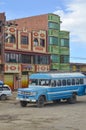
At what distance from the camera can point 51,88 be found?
104ft

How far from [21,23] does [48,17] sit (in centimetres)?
924

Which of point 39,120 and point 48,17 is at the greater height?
point 48,17

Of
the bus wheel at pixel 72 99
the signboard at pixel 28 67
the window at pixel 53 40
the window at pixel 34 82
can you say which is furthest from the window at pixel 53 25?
the window at pixel 34 82

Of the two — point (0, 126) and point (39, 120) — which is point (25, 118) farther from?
point (0, 126)

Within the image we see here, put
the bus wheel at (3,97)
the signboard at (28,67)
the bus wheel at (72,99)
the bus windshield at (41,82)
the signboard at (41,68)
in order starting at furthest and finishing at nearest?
the signboard at (41,68) < the signboard at (28,67) < the bus wheel at (3,97) < the bus wheel at (72,99) < the bus windshield at (41,82)

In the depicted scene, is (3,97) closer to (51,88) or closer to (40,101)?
(51,88)

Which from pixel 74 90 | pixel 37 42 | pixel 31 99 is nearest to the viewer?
pixel 31 99

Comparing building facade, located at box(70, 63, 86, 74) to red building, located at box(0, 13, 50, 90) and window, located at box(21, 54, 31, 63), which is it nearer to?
red building, located at box(0, 13, 50, 90)

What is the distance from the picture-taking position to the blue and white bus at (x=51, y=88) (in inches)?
1200

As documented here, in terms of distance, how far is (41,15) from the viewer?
3024 inches

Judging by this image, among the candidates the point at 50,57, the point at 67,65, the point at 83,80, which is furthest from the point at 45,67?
the point at 83,80

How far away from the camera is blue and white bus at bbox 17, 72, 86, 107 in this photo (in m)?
30.5

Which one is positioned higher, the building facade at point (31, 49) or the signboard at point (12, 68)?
the building facade at point (31, 49)

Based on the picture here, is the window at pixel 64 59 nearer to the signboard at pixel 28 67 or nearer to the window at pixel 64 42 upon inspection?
the window at pixel 64 42
